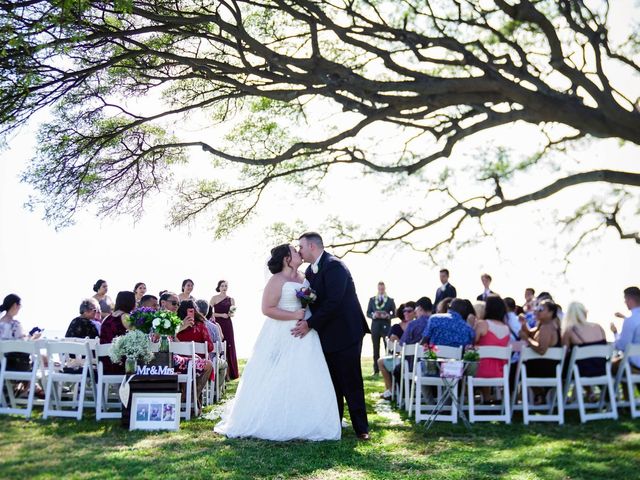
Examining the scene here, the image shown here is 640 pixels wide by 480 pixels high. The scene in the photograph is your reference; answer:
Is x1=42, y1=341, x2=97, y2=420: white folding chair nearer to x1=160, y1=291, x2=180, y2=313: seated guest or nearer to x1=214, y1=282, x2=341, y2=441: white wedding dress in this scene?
x1=160, y1=291, x2=180, y2=313: seated guest

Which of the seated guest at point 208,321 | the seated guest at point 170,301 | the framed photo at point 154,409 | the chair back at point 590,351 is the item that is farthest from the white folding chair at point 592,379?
the seated guest at point 208,321

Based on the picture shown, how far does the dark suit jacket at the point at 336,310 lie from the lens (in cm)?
947

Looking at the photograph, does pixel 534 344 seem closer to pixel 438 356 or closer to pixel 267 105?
pixel 438 356

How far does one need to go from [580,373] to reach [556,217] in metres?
2.93

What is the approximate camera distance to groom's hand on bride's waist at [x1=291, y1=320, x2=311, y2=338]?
9416 mm

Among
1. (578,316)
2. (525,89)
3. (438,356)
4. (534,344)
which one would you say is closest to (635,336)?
(578,316)

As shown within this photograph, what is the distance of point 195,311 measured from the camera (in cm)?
1184

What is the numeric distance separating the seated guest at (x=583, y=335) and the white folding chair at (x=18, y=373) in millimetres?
7692

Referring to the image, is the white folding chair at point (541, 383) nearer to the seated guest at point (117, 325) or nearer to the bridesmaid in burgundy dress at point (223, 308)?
the seated guest at point (117, 325)

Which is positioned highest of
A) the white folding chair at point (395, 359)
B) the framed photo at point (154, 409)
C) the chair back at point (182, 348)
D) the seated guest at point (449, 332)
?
the seated guest at point (449, 332)

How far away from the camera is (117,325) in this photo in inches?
434

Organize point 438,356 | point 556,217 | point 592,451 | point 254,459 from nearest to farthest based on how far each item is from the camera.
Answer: point 254,459 → point 592,451 → point 438,356 → point 556,217

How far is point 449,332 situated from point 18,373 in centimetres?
625

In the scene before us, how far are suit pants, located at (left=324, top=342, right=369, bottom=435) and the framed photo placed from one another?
204cm
